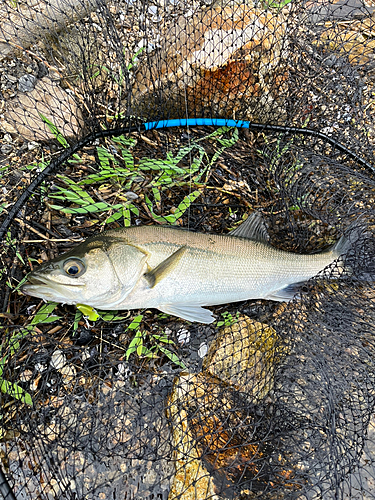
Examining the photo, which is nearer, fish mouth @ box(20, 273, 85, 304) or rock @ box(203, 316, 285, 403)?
fish mouth @ box(20, 273, 85, 304)

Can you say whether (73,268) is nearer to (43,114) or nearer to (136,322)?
(136,322)

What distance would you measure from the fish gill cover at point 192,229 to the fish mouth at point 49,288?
0.52 m

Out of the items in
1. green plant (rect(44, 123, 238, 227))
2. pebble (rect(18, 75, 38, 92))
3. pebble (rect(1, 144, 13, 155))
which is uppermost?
pebble (rect(18, 75, 38, 92))

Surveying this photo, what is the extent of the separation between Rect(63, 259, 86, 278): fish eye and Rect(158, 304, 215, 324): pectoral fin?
0.77 metres

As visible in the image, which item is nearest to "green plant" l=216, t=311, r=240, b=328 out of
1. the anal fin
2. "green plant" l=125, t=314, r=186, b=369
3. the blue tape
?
the anal fin

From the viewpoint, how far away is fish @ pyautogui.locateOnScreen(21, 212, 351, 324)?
2809mm

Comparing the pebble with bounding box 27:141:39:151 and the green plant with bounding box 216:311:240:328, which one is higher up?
the pebble with bounding box 27:141:39:151

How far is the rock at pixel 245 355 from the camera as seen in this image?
341cm

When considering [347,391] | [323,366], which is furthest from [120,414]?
[347,391]

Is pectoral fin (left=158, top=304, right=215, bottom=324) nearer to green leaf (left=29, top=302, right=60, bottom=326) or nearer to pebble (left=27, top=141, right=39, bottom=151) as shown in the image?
green leaf (left=29, top=302, right=60, bottom=326)

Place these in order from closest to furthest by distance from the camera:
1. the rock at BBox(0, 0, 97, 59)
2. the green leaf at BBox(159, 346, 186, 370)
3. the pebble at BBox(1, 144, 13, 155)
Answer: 1. the green leaf at BBox(159, 346, 186, 370)
2. the pebble at BBox(1, 144, 13, 155)
3. the rock at BBox(0, 0, 97, 59)

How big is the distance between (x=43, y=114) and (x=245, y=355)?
3350mm

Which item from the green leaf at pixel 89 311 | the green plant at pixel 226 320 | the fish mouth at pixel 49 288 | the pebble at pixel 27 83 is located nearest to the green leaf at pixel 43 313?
the green leaf at pixel 89 311

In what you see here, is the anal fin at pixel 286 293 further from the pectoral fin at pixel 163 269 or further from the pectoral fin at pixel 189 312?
the pectoral fin at pixel 163 269
